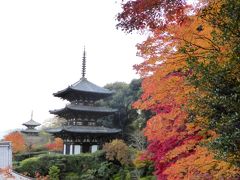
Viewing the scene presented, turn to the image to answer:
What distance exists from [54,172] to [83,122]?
24.9 feet

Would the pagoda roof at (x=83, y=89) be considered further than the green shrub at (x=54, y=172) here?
Yes

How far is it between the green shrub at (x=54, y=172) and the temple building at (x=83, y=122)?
4750 millimetres

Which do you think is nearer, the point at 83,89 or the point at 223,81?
the point at 223,81

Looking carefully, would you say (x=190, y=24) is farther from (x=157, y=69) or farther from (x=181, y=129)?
(x=181, y=129)

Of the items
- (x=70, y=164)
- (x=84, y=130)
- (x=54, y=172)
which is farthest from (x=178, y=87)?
(x=84, y=130)

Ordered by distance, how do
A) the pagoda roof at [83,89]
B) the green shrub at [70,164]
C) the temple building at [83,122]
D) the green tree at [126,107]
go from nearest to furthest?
the green shrub at [70,164]
the temple building at [83,122]
the pagoda roof at [83,89]
the green tree at [126,107]

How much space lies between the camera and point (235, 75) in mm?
5633

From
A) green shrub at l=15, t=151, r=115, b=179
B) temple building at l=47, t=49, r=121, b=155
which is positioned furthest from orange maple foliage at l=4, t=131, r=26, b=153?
green shrub at l=15, t=151, r=115, b=179

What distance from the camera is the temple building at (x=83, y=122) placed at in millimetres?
31453

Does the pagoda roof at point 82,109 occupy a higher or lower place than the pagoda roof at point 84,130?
higher

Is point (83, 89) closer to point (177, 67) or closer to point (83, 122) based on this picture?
point (83, 122)

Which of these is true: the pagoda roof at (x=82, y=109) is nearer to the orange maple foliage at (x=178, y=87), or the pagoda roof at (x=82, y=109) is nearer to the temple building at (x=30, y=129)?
the temple building at (x=30, y=129)

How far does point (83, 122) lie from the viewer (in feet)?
107

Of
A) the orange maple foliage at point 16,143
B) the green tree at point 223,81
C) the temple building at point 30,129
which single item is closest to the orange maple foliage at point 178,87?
the green tree at point 223,81
